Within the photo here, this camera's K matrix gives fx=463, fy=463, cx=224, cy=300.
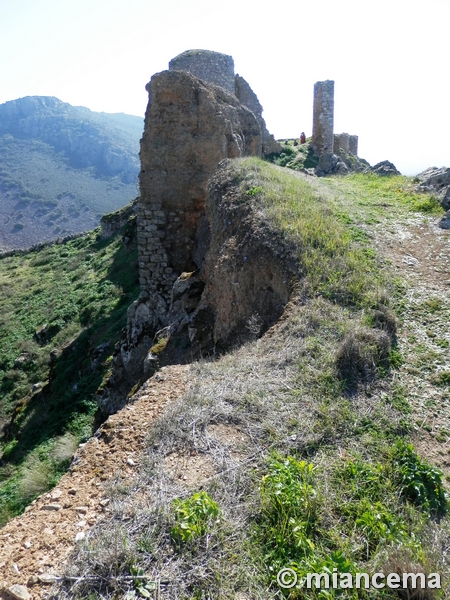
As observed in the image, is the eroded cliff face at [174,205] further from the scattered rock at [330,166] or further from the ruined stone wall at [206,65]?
the scattered rock at [330,166]

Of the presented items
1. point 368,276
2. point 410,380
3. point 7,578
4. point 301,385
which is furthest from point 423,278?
point 7,578

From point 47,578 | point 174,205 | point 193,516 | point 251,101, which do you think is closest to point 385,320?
point 193,516

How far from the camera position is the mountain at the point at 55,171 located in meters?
71.2

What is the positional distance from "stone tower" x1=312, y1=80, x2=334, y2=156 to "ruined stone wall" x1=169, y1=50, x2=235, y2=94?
5776 millimetres

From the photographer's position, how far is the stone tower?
24737 millimetres

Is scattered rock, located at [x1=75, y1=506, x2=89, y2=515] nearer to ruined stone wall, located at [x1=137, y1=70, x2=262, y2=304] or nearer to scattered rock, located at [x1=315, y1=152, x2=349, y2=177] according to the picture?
ruined stone wall, located at [x1=137, y1=70, x2=262, y2=304]

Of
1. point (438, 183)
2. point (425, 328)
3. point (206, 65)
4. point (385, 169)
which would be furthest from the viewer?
point (206, 65)

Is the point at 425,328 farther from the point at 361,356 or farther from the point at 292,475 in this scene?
the point at 292,475

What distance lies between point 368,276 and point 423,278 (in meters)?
1.01

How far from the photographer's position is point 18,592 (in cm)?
253

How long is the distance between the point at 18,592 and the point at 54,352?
41.7ft

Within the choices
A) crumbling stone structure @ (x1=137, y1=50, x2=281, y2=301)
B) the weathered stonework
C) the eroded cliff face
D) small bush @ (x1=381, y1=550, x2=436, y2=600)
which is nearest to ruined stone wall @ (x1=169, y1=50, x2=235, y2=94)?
the weathered stonework

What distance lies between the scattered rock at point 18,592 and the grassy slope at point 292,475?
26 centimetres

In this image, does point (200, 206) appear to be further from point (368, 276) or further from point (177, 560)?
point (177, 560)
